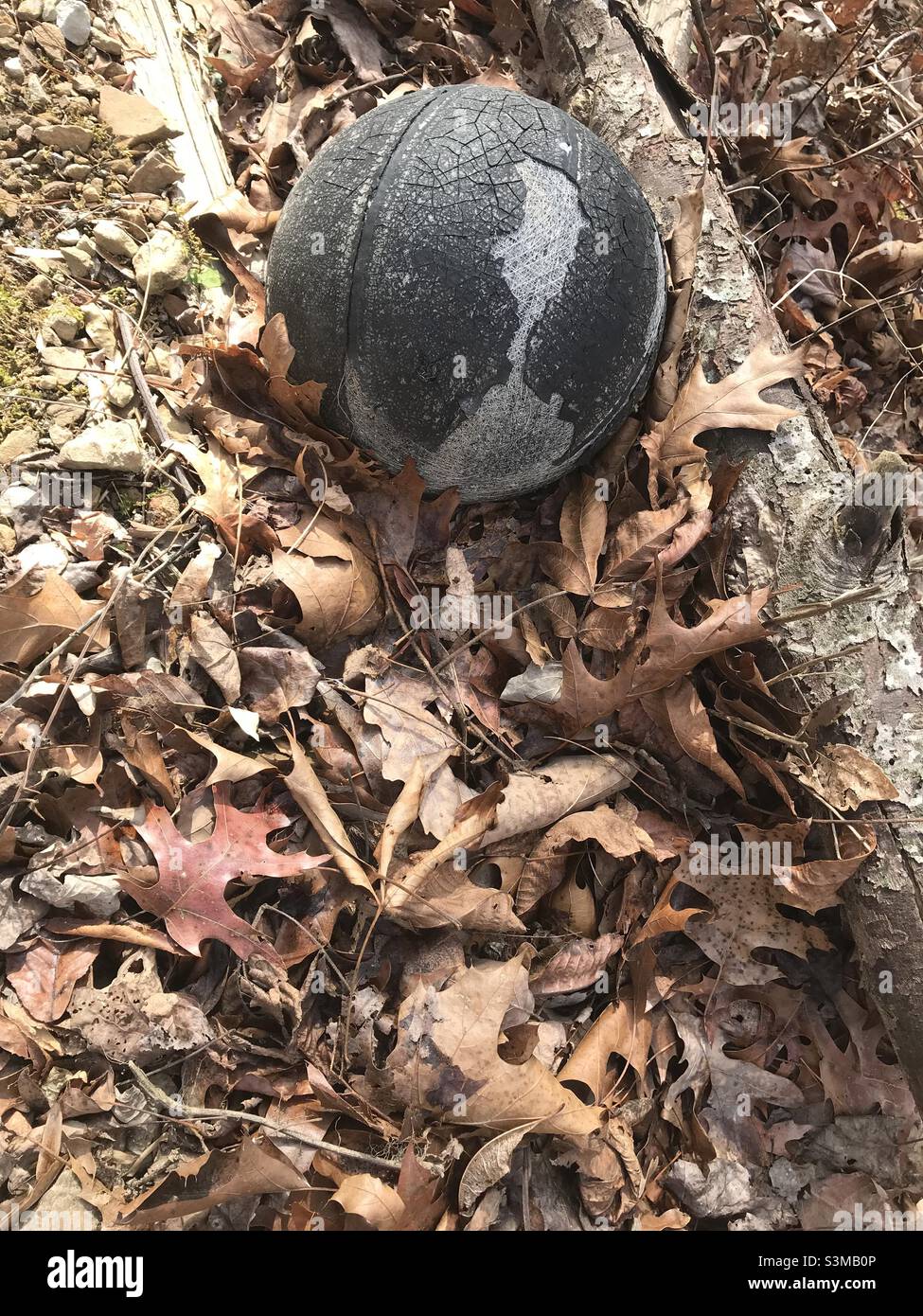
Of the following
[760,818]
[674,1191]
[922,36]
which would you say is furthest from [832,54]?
[674,1191]

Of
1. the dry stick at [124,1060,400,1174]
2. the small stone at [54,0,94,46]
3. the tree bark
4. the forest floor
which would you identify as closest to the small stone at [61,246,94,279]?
the forest floor

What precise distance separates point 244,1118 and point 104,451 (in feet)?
6.08

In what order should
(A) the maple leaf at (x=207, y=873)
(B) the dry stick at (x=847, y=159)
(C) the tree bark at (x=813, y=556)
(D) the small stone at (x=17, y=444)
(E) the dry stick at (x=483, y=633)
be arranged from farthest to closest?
(B) the dry stick at (x=847, y=159), (E) the dry stick at (x=483, y=633), (D) the small stone at (x=17, y=444), (C) the tree bark at (x=813, y=556), (A) the maple leaf at (x=207, y=873)

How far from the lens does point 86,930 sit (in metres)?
2.00

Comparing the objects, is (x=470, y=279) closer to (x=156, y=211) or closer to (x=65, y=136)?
(x=156, y=211)

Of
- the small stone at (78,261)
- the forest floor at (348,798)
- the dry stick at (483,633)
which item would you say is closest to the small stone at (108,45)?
the forest floor at (348,798)

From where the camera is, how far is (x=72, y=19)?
2.76m

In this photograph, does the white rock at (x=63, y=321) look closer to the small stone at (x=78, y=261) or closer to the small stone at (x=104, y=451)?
the small stone at (x=78, y=261)

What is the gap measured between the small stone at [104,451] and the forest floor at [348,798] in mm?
11

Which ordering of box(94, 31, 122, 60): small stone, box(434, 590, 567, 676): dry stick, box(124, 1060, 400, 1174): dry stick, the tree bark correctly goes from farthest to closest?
box(94, 31, 122, 60): small stone, box(434, 590, 567, 676): dry stick, the tree bark, box(124, 1060, 400, 1174): dry stick

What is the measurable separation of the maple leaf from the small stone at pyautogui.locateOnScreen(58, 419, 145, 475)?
104 centimetres

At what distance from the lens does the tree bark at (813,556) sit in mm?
2166

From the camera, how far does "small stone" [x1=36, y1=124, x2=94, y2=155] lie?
260cm

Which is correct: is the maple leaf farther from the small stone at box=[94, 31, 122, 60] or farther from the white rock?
the small stone at box=[94, 31, 122, 60]
